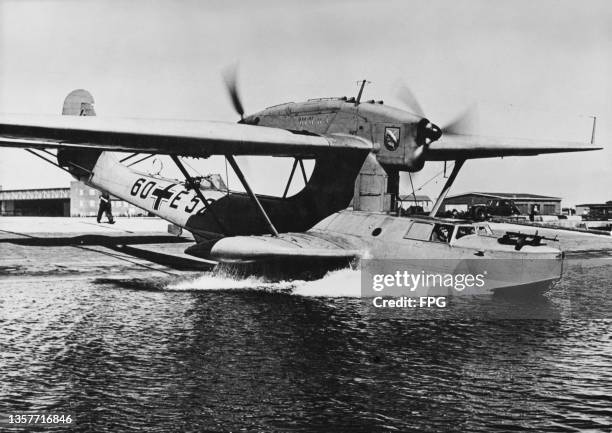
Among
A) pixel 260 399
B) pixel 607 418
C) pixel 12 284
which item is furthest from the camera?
pixel 12 284

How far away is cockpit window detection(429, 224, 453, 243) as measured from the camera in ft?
53.2

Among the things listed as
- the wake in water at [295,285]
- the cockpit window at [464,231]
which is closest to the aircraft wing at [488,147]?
the cockpit window at [464,231]

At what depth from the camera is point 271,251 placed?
16.9 m

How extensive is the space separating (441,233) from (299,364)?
8.00 m

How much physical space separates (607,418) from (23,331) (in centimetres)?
913

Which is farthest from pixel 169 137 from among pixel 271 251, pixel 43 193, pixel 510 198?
pixel 43 193

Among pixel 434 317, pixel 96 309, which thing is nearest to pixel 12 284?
pixel 96 309

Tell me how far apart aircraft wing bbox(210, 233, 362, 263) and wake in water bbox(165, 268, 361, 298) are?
584 millimetres

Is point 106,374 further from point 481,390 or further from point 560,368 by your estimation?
point 560,368

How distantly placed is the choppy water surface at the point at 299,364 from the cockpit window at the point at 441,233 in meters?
2.15

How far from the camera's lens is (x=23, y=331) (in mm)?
11125

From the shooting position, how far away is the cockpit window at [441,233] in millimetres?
16219

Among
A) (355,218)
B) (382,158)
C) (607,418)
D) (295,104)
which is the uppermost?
(295,104)

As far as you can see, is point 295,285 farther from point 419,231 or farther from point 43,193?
point 43,193
